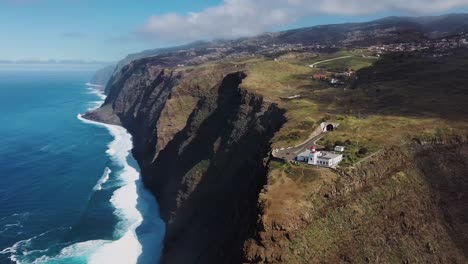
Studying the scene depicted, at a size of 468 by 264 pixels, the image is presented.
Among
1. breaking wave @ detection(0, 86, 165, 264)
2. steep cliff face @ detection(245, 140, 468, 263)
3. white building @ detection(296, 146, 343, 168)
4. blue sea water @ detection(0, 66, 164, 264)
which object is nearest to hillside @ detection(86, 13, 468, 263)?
steep cliff face @ detection(245, 140, 468, 263)

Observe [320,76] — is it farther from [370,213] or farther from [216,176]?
[370,213]

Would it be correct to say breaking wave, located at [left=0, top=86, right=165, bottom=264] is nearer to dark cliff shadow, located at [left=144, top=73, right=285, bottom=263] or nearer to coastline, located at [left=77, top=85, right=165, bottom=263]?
coastline, located at [left=77, top=85, right=165, bottom=263]

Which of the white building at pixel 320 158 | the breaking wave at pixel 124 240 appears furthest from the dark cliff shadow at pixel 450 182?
the breaking wave at pixel 124 240

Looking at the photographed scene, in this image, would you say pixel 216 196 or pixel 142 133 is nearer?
pixel 216 196

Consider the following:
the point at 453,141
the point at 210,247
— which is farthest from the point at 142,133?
the point at 453,141

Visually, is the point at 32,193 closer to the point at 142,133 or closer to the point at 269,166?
the point at 142,133

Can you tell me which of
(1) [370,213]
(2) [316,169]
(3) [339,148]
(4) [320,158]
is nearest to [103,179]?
(3) [339,148]
